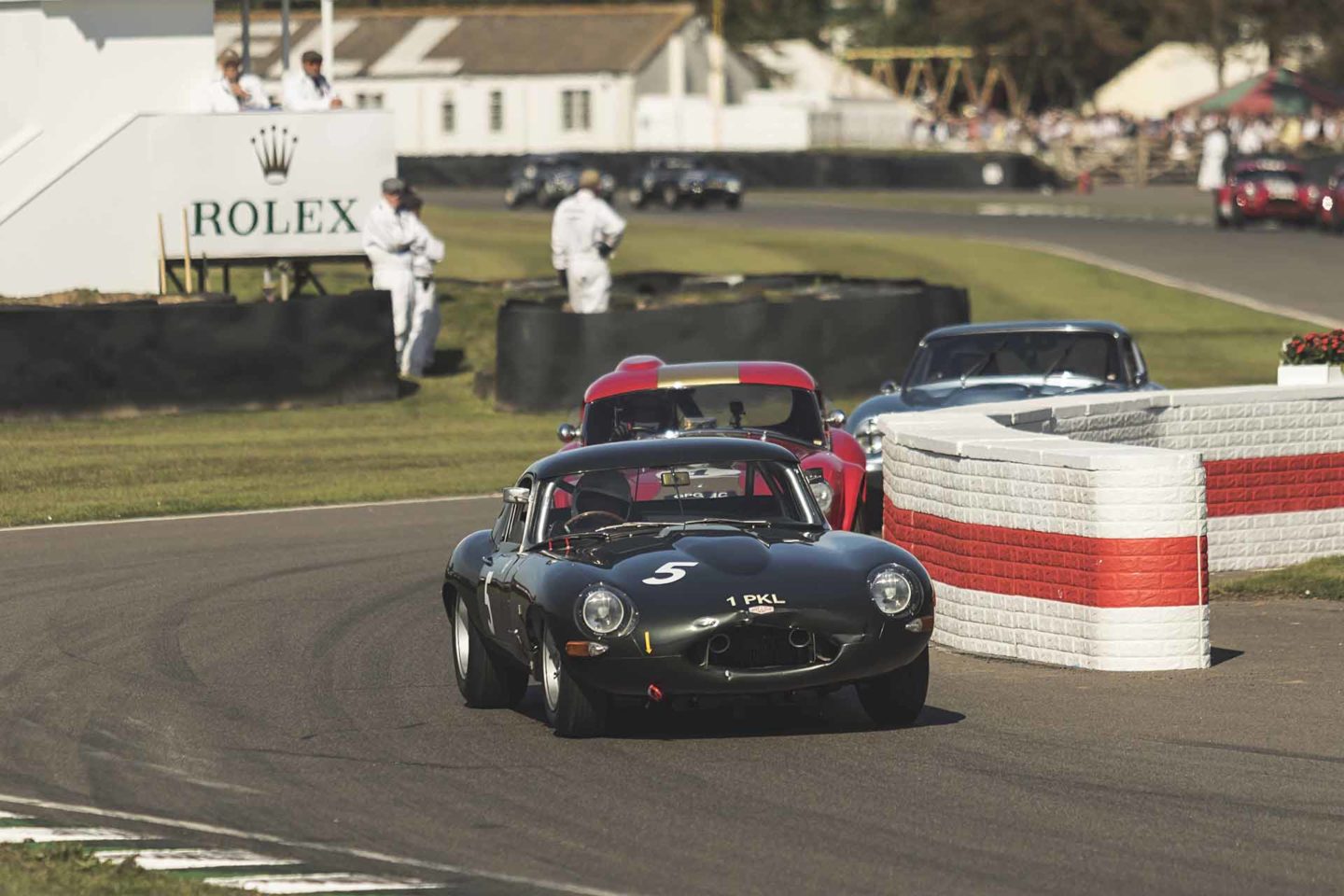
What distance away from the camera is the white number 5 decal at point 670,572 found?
969cm

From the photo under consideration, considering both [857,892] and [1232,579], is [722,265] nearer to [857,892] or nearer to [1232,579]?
[1232,579]

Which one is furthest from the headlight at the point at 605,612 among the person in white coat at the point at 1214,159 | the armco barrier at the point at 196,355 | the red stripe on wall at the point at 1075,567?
the person in white coat at the point at 1214,159

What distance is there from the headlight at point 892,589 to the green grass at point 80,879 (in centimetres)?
335

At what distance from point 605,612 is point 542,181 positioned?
54278 millimetres

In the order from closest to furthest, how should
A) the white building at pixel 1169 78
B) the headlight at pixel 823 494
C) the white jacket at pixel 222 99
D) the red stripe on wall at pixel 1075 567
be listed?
the red stripe on wall at pixel 1075 567 < the headlight at pixel 823 494 < the white jacket at pixel 222 99 < the white building at pixel 1169 78

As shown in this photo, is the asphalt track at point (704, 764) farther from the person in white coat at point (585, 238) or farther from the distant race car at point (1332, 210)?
the distant race car at point (1332, 210)

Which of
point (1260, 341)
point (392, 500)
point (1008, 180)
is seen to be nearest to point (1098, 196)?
point (1008, 180)

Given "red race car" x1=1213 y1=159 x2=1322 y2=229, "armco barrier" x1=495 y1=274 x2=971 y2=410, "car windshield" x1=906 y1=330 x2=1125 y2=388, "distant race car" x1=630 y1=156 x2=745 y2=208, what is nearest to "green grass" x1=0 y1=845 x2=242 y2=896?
"car windshield" x1=906 y1=330 x2=1125 y2=388

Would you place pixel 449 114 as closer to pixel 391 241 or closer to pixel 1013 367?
pixel 391 241

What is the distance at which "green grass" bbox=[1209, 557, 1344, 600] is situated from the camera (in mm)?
14203

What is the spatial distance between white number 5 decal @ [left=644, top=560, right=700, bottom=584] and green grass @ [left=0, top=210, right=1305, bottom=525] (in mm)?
10058

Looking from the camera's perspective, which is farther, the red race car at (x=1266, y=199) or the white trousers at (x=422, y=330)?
the red race car at (x=1266, y=199)

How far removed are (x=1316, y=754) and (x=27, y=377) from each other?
650 inches

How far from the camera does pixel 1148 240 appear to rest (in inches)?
1864
